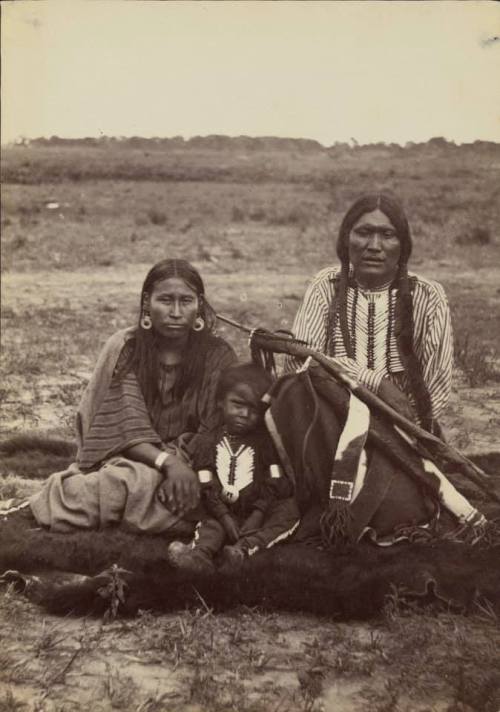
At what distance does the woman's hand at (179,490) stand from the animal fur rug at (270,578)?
7.6 inches

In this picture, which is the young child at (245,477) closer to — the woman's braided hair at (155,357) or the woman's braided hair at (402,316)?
the woman's braided hair at (155,357)

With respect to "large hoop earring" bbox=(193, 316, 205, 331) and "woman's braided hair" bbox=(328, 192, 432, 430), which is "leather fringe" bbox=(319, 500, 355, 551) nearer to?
"woman's braided hair" bbox=(328, 192, 432, 430)

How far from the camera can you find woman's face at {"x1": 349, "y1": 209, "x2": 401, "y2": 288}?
4.23 m

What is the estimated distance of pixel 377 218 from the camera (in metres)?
4.23

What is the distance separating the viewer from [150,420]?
4371mm

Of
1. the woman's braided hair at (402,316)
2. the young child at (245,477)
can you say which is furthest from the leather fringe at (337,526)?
the woman's braided hair at (402,316)

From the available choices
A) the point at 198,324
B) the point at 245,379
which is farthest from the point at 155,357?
the point at 245,379

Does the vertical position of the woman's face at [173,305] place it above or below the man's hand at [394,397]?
above

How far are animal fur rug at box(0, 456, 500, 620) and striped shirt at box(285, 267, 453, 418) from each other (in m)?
0.80

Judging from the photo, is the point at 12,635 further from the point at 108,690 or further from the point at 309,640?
the point at 309,640

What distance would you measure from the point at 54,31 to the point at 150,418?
1.99m

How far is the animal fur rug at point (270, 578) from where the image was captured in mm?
3662

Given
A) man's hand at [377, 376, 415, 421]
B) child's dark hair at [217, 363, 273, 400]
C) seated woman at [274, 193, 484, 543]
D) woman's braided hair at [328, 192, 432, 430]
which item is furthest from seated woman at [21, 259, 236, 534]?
man's hand at [377, 376, 415, 421]

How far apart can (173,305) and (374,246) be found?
978 mm
